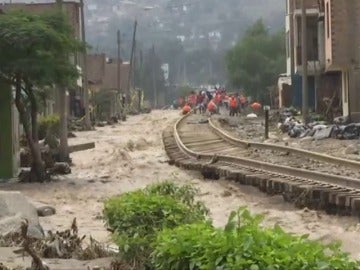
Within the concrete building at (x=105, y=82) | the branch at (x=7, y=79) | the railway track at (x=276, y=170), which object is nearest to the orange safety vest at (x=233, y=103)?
the concrete building at (x=105, y=82)

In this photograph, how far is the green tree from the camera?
94.8m

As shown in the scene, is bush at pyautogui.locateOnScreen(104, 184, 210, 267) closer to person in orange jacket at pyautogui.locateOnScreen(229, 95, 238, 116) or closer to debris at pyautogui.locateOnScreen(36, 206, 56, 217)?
debris at pyautogui.locateOnScreen(36, 206, 56, 217)

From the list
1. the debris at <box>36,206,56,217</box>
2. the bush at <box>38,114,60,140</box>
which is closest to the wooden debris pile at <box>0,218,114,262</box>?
the debris at <box>36,206,56,217</box>

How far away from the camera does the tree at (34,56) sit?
2314 cm

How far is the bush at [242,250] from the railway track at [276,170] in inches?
356

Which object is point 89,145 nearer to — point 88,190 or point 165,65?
point 88,190

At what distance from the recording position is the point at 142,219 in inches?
380

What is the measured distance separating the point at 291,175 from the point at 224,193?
149 centimetres

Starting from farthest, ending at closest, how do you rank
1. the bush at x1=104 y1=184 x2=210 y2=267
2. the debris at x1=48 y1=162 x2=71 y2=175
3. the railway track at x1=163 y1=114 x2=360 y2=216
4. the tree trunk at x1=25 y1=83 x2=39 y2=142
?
the debris at x1=48 y1=162 x2=71 y2=175 < the tree trunk at x1=25 y1=83 x2=39 y2=142 < the railway track at x1=163 y1=114 x2=360 y2=216 < the bush at x1=104 y1=184 x2=210 y2=267

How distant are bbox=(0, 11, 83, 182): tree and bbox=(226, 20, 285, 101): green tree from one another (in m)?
68.5

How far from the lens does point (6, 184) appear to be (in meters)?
23.8

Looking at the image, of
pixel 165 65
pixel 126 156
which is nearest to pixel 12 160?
pixel 126 156

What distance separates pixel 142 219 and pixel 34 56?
1410 centimetres

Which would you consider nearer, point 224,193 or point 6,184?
point 224,193
